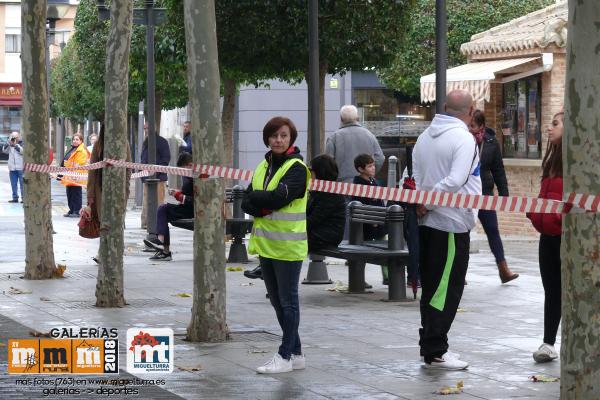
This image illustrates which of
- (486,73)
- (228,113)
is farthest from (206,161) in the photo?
(228,113)

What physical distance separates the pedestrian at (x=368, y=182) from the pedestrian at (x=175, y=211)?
9.48 ft

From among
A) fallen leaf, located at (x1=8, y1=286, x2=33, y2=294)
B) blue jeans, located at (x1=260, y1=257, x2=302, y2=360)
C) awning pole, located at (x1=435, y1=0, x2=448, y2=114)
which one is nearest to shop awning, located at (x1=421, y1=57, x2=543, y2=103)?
awning pole, located at (x1=435, y1=0, x2=448, y2=114)

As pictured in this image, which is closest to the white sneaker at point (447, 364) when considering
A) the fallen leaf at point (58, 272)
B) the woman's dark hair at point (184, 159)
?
the fallen leaf at point (58, 272)

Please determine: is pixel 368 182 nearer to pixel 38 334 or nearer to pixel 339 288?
pixel 339 288

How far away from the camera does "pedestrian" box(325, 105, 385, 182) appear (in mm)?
15164

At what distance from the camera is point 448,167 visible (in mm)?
9281

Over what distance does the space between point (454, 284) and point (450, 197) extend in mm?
599

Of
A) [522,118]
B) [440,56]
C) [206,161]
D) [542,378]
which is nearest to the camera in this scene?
[542,378]

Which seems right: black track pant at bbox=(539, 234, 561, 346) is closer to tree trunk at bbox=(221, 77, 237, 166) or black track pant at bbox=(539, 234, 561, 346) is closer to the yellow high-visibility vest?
the yellow high-visibility vest

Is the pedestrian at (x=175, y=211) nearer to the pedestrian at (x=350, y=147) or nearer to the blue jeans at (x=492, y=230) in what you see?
the pedestrian at (x=350, y=147)

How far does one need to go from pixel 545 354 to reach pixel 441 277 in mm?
865

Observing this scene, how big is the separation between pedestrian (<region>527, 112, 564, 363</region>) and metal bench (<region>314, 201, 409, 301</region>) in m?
3.23

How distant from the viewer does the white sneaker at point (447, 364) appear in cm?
898

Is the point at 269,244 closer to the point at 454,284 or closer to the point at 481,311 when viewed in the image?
the point at 454,284
